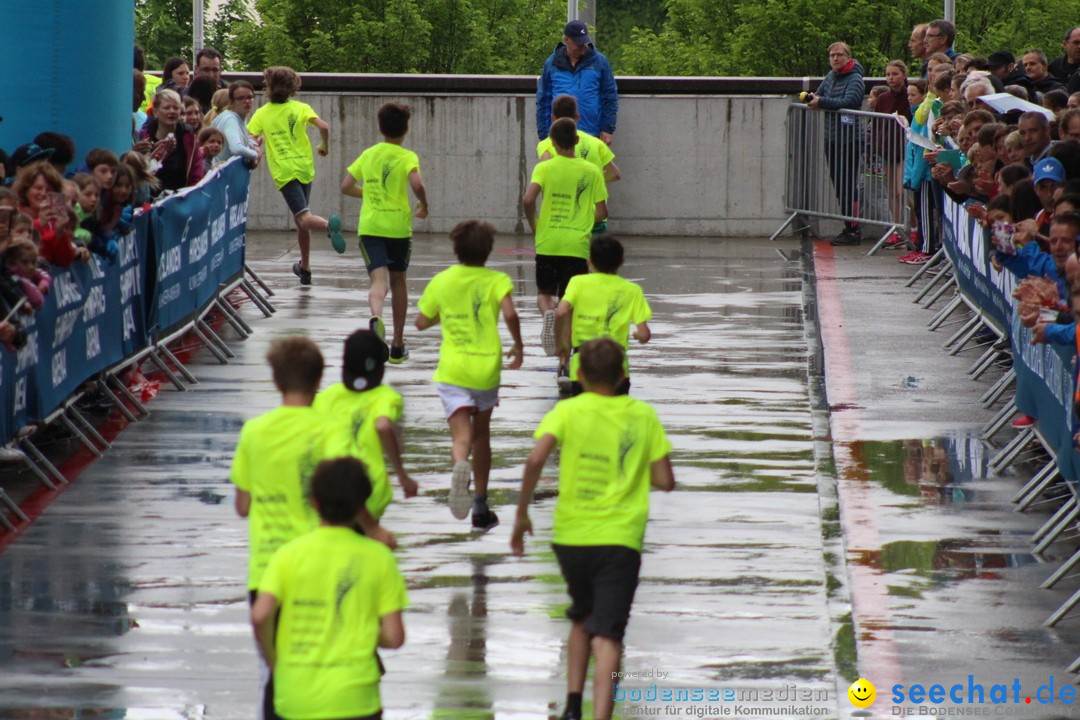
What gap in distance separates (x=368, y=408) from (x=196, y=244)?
8.17 m

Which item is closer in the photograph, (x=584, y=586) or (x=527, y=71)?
(x=584, y=586)

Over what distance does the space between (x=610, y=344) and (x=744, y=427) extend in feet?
19.3

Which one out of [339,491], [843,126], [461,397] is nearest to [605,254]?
[461,397]

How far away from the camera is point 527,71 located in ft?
122

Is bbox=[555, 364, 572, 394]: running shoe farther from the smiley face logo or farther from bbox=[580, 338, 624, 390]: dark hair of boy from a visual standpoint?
bbox=[580, 338, 624, 390]: dark hair of boy

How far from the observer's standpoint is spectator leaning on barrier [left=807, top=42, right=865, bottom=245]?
22188 mm

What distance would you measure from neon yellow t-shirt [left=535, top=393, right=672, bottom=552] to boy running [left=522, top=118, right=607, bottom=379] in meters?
6.37

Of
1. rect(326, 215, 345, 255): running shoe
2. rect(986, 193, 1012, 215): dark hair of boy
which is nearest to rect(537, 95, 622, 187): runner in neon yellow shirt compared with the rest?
rect(326, 215, 345, 255): running shoe

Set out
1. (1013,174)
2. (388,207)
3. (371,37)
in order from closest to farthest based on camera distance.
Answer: (1013,174) → (388,207) → (371,37)

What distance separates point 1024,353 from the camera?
10.8 meters

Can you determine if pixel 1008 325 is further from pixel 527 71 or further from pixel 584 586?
pixel 527 71

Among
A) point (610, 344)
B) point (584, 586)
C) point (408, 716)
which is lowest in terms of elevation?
point (408, 716)

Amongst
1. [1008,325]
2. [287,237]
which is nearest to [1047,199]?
[1008,325]

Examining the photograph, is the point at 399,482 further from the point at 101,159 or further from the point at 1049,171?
the point at 1049,171
